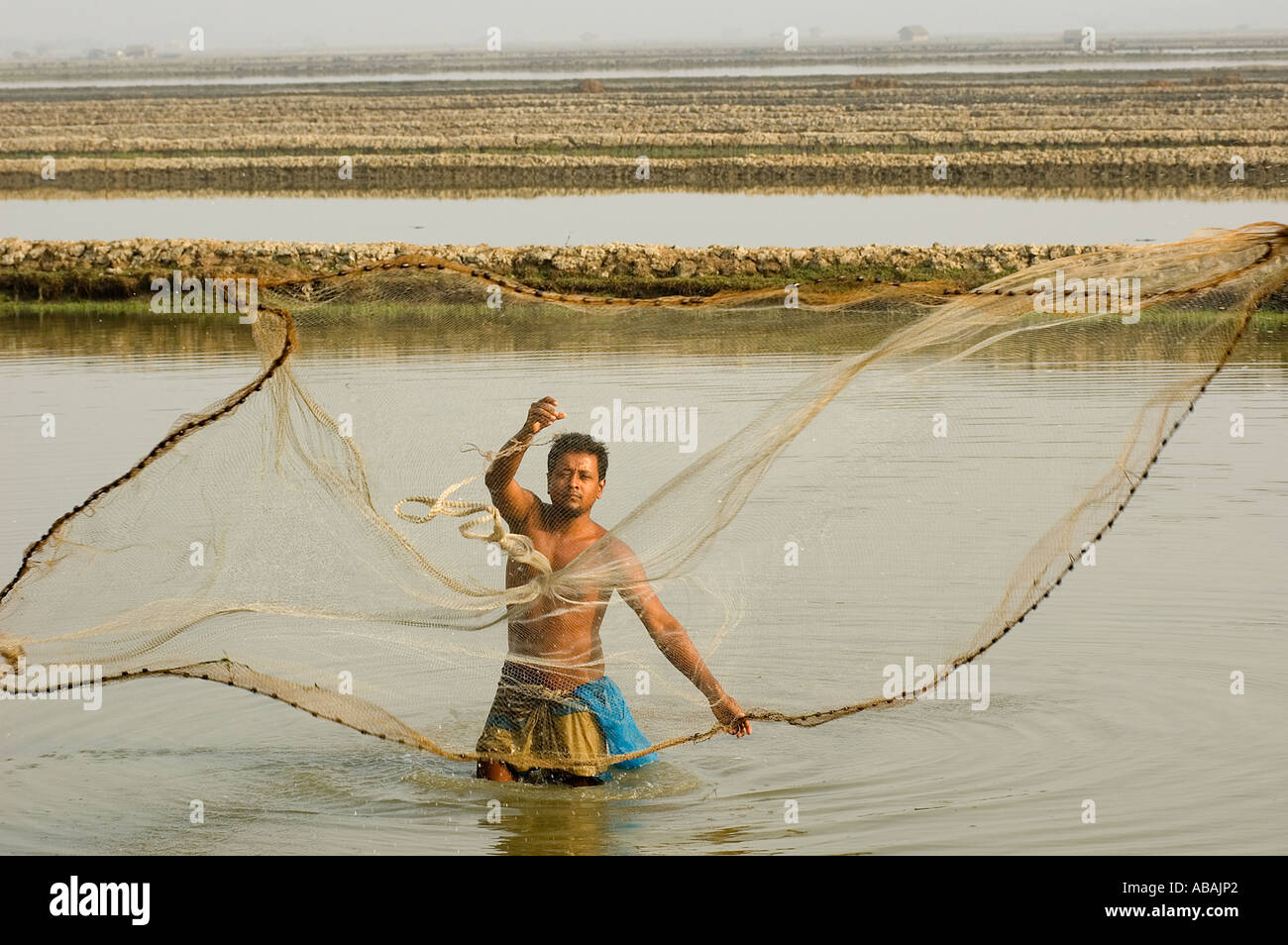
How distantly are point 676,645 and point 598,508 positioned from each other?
766 mm

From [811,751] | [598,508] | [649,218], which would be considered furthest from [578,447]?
[649,218]

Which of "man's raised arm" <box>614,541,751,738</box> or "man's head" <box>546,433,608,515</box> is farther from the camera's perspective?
"man's raised arm" <box>614,541,751,738</box>

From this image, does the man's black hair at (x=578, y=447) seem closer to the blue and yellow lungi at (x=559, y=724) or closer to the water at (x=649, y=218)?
the blue and yellow lungi at (x=559, y=724)

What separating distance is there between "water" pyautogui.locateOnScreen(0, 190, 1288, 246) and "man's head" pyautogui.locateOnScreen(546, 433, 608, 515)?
17.9 metres

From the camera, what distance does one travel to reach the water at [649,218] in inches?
972

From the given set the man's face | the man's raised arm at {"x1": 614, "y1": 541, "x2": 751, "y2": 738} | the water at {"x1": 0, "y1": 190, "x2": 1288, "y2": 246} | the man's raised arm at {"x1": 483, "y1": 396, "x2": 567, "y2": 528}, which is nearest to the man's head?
the man's face

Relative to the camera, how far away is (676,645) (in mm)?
5918

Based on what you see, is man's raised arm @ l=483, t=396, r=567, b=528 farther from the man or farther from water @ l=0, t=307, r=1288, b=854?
water @ l=0, t=307, r=1288, b=854

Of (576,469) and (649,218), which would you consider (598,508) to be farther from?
(649,218)

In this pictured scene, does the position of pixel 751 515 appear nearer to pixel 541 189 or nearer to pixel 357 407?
pixel 357 407

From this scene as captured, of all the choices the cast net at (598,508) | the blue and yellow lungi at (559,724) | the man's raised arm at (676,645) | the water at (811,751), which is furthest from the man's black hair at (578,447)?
the blue and yellow lungi at (559,724)

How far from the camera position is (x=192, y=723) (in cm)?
735

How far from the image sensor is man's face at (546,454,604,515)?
570cm

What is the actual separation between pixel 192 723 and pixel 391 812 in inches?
59.6
